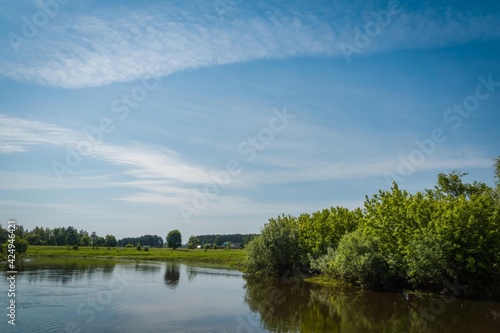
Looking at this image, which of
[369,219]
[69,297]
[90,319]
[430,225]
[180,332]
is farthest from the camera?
[369,219]

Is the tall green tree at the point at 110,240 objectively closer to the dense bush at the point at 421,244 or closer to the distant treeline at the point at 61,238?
the distant treeline at the point at 61,238

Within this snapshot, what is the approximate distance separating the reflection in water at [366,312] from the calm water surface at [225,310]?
7 cm

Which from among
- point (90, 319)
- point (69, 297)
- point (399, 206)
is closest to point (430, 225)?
point (399, 206)

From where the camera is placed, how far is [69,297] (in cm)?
3516

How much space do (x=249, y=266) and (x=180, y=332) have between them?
44.8 metres

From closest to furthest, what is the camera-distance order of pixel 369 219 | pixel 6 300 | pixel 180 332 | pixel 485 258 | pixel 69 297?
pixel 180 332, pixel 6 300, pixel 69 297, pixel 485 258, pixel 369 219

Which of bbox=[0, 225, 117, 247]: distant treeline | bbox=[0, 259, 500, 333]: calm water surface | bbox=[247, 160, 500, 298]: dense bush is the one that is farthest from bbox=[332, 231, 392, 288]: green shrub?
bbox=[0, 225, 117, 247]: distant treeline

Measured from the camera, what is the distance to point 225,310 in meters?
32.9

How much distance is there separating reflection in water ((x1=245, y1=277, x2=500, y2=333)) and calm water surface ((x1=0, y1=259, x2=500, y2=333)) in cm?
7

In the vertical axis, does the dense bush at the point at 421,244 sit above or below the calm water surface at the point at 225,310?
above

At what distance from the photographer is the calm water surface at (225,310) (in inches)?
1027

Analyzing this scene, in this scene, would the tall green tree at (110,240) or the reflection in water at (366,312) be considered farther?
the tall green tree at (110,240)

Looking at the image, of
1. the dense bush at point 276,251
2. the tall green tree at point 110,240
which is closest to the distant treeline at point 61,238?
the tall green tree at point 110,240

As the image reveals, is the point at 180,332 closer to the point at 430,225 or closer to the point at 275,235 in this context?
the point at 430,225
